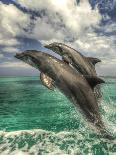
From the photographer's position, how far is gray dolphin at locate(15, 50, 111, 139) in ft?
32.7

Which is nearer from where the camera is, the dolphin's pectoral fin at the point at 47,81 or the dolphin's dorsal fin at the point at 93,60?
the dolphin's pectoral fin at the point at 47,81

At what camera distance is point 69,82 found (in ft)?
32.6

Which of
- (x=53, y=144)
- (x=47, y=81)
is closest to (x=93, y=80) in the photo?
(x=47, y=81)

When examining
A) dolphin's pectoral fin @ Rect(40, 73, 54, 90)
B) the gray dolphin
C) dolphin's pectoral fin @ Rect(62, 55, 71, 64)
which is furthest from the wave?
dolphin's pectoral fin @ Rect(62, 55, 71, 64)

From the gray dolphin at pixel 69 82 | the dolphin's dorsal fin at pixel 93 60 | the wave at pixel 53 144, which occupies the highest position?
the dolphin's dorsal fin at pixel 93 60

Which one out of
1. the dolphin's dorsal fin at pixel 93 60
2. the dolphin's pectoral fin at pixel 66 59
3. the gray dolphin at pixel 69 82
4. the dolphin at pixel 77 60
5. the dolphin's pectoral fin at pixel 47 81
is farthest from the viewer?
the dolphin's dorsal fin at pixel 93 60

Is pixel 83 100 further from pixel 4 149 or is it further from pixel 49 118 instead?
pixel 49 118

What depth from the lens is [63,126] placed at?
19.1m

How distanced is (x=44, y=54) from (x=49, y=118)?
13563mm

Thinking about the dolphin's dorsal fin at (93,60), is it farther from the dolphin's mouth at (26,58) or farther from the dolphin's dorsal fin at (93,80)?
the dolphin's mouth at (26,58)

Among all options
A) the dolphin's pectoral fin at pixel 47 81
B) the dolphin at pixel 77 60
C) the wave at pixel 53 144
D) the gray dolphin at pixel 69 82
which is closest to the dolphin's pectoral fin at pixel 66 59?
the dolphin at pixel 77 60

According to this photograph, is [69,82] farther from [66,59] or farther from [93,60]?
[93,60]

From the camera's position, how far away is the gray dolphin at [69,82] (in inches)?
392

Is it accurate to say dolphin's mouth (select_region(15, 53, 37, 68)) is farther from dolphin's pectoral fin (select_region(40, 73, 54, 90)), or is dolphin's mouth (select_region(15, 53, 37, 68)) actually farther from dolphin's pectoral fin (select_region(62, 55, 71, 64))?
dolphin's pectoral fin (select_region(62, 55, 71, 64))
